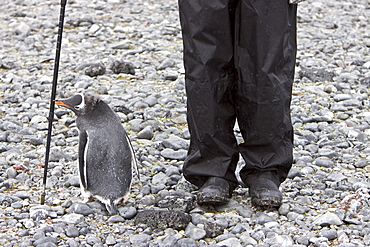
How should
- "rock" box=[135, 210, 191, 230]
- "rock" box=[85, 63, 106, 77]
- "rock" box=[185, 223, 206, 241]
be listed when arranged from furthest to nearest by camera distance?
1. "rock" box=[85, 63, 106, 77]
2. "rock" box=[135, 210, 191, 230]
3. "rock" box=[185, 223, 206, 241]

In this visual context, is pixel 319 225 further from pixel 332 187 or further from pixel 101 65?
pixel 101 65

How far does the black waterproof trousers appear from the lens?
121 inches

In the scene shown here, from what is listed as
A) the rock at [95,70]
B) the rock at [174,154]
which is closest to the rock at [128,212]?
the rock at [174,154]

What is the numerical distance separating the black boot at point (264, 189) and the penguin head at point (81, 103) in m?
0.96

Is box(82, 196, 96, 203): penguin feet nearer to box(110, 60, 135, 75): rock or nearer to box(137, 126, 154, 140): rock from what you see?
box(137, 126, 154, 140): rock

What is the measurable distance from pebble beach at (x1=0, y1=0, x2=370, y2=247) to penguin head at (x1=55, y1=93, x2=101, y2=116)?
0.48m

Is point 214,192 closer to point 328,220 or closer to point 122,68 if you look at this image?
point 328,220

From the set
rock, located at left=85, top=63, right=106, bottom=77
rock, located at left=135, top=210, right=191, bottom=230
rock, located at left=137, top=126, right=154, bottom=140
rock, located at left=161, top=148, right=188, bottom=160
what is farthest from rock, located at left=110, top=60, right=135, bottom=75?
rock, located at left=135, top=210, right=191, bottom=230

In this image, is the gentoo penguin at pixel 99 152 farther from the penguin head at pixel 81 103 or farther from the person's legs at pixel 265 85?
the person's legs at pixel 265 85

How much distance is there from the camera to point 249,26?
3.07 meters

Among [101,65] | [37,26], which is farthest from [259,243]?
[37,26]

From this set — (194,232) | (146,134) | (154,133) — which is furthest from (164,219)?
(154,133)

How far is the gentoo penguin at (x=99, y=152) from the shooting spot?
10.8 feet

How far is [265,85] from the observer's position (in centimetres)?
314
